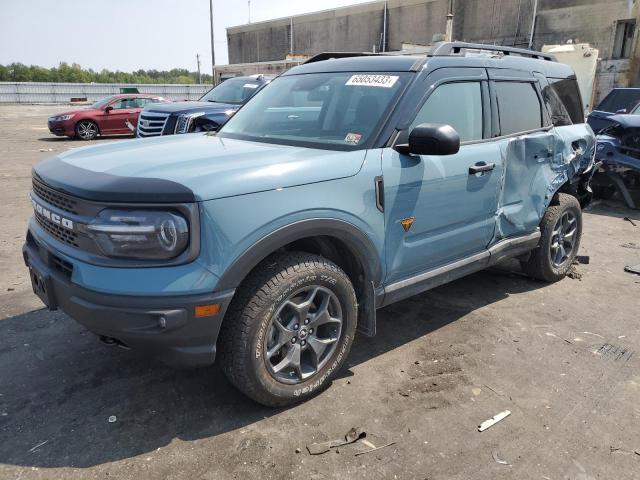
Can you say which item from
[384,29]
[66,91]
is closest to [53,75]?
[66,91]

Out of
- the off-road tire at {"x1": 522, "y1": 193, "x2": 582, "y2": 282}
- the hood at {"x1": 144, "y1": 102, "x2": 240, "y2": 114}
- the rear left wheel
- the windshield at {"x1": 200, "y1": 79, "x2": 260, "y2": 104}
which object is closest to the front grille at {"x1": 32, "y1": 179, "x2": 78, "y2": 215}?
the off-road tire at {"x1": 522, "y1": 193, "x2": 582, "y2": 282}

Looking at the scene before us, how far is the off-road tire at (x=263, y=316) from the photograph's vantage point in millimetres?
2514

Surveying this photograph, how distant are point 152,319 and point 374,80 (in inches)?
82.5

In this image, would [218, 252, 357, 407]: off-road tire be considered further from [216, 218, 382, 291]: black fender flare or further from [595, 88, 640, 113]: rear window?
[595, 88, 640, 113]: rear window

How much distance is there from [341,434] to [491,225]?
6.54 feet

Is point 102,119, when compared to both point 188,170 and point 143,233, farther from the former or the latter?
point 143,233

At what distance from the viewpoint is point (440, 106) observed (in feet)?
11.2

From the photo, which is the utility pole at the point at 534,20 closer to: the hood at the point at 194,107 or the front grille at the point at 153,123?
the hood at the point at 194,107

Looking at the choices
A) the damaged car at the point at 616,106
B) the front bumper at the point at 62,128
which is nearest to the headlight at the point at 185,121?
the damaged car at the point at 616,106

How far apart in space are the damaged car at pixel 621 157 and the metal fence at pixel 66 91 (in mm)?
35988

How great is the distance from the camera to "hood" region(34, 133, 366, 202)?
2303 millimetres

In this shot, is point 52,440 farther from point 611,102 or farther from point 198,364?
point 611,102

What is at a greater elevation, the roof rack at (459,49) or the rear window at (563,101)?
the roof rack at (459,49)

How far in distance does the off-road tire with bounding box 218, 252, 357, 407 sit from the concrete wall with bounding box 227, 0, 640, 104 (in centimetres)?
2740
